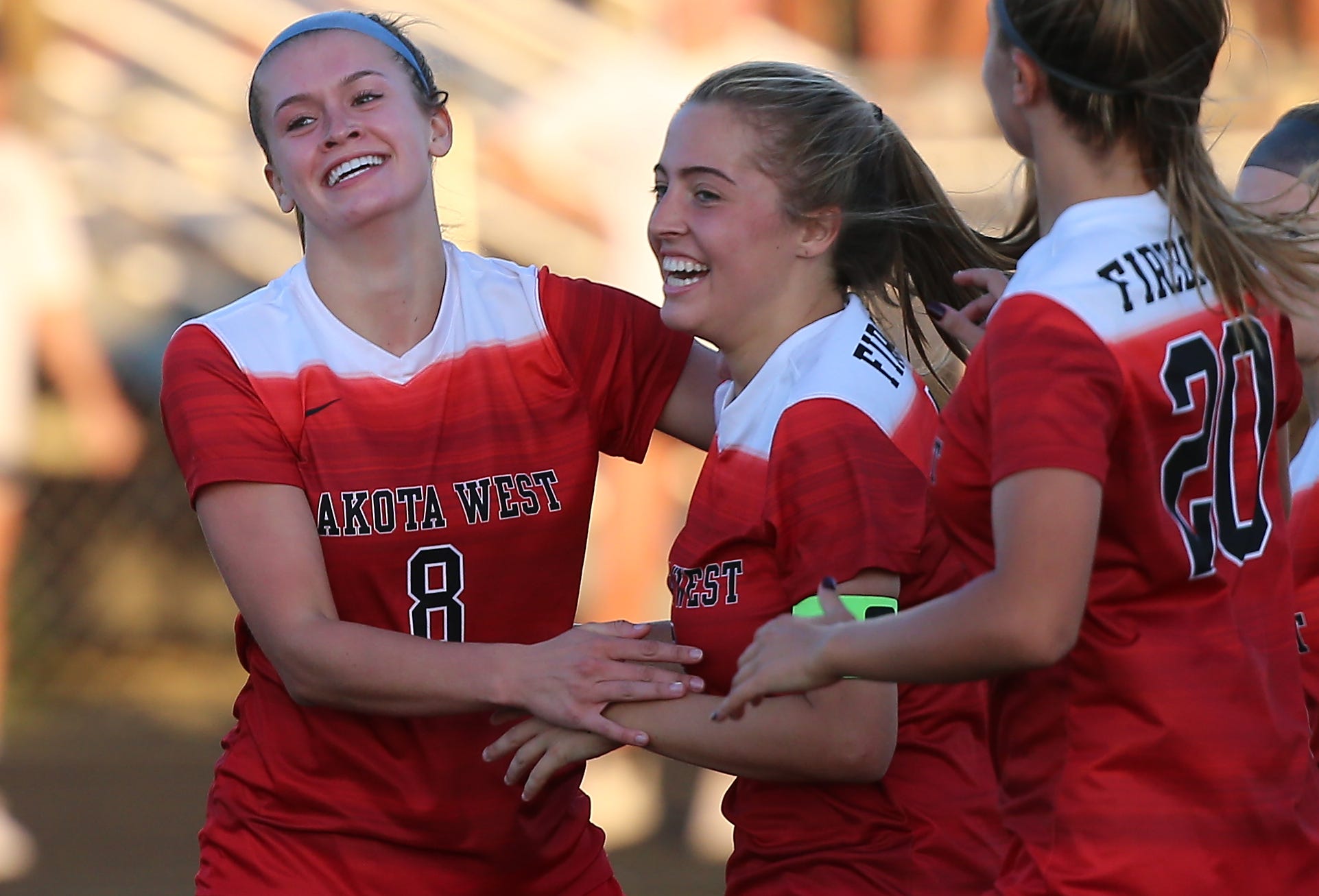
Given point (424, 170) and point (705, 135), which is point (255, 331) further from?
point (705, 135)

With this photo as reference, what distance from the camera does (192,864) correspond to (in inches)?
204

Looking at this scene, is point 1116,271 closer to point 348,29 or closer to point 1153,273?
point 1153,273

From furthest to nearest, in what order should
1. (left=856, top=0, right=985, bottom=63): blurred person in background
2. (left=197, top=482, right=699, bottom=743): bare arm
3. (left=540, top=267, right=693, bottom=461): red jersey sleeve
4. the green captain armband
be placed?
(left=856, top=0, right=985, bottom=63): blurred person in background, (left=540, top=267, right=693, bottom=461): red jersey sleeve, (left=197, top=482, right=699, bottom=743): bare arm, the green captain armband

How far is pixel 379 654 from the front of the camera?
228 centimetres

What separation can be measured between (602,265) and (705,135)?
14.9 feet

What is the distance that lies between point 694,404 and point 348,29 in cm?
77

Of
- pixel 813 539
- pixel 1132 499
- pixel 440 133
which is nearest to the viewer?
pixel 1132 499

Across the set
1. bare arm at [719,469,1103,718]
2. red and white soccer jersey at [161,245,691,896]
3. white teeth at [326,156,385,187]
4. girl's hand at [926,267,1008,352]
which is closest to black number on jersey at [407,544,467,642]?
red and white soccer jersey at [161,245,691,896]

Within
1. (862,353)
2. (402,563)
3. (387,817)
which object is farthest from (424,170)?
(387,817)

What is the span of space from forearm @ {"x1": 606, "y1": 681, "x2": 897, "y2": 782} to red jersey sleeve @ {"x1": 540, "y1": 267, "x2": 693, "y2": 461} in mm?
594

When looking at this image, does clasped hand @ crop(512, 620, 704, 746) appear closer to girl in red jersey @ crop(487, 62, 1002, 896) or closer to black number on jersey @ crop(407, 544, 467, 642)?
girl in red jersey @ crop(487, 62, 1002, 896)

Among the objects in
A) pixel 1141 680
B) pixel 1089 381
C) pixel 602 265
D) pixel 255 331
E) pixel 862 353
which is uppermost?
pixel 602 265

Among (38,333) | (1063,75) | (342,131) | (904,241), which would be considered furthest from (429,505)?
(38,333)

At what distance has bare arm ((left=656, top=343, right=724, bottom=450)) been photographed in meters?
2.65
